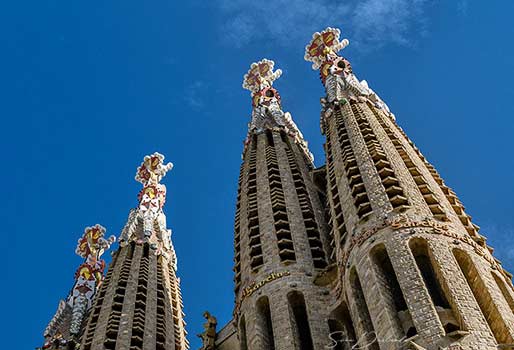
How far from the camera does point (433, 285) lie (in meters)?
25.1

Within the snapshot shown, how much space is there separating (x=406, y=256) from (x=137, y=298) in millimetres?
18618

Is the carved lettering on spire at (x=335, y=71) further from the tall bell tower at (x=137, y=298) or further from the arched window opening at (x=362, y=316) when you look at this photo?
the arched window opening at (x=362, y=316)

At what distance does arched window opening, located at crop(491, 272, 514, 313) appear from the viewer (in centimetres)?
2503

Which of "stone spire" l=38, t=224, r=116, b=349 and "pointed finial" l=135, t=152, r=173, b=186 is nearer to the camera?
"stone spire" l=38, t=224, r=116, b=349


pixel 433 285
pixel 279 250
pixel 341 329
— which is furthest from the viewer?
pixel 279 250

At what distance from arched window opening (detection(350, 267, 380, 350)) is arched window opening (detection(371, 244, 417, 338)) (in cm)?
81

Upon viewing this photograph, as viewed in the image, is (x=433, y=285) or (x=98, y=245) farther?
(x=98, y=245)

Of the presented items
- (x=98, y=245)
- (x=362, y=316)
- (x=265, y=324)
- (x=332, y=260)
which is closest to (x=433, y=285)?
(x=362, y=316)

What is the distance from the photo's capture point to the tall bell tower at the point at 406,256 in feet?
75.6

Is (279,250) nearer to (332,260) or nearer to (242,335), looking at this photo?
(332,260)

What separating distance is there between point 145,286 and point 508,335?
23448 mm

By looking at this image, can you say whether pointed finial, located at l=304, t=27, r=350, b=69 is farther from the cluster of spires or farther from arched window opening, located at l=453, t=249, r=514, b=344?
arched window opening, located at l=453, t=249, r=514, b=344

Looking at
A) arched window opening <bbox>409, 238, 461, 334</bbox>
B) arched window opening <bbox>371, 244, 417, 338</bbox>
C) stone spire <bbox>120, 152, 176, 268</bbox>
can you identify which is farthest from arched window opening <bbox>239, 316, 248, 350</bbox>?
stone spire <bbox>120, 152, 176, 268</bbox>

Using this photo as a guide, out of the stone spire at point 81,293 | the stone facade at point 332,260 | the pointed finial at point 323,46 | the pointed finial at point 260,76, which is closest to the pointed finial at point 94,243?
the stone spire at point 81,293
